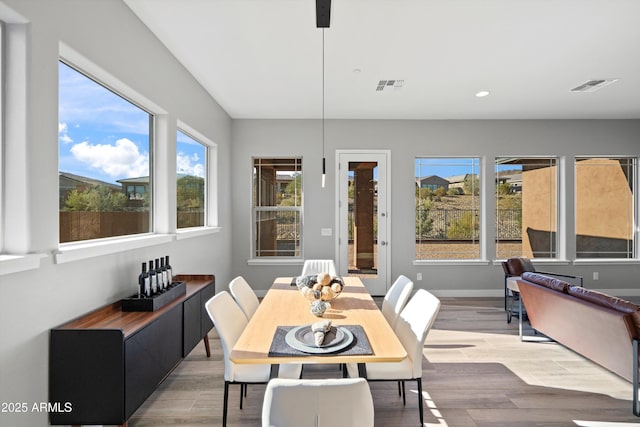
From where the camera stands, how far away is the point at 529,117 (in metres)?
5.45

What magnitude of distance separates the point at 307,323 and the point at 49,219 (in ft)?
5.04

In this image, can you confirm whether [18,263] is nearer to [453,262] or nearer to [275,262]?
[275,262]

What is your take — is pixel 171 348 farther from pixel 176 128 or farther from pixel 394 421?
pixel 176 128

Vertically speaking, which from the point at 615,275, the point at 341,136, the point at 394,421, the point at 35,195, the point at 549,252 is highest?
the point at 341,136

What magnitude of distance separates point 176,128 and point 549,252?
5.89m

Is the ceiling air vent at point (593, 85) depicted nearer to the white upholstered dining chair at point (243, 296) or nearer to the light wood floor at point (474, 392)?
the light wood floor at point (474, 392)

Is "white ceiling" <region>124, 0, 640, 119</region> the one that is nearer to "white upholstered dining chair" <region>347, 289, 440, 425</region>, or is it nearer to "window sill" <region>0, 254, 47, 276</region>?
"window sill" <region>0, 254, 47, 276</region>

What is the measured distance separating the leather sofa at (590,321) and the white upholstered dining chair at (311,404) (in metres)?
2.25

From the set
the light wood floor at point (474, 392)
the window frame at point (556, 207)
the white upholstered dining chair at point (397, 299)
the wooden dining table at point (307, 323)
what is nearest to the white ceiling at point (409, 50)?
the window frame at point (556, 207)

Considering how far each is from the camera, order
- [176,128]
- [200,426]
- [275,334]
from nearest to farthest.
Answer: [275,334] → [200,426] → [176,128]

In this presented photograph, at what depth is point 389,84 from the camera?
13.1ft

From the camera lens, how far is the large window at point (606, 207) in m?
5.67

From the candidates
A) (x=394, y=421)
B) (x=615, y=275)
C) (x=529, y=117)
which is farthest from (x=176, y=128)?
(x=615, y=275)

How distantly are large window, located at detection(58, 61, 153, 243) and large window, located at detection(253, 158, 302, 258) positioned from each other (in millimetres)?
2595
